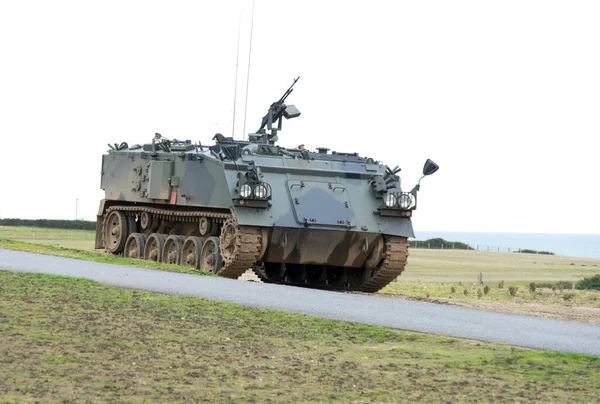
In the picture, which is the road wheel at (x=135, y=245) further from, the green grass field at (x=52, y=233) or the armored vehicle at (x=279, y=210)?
the green grass field at (x=52, y=233)

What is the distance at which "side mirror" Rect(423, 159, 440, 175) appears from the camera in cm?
2436

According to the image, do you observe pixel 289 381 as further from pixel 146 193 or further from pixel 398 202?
pixel 146 193

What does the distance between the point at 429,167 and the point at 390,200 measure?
1.38 meters

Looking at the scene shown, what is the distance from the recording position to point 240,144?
88.6 ft

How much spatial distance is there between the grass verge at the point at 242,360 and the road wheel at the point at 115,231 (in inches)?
619

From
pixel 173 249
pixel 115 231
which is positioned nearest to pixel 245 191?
pixel 173 249

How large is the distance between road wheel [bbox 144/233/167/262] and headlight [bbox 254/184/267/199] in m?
5.21

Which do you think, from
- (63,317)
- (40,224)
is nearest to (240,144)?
(63,317)

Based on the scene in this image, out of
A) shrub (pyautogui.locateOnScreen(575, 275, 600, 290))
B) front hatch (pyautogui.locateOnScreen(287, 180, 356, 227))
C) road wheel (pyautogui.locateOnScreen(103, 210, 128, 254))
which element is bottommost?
shrub (pyautogui.locateOnScreen(575, 275, 600, 290))

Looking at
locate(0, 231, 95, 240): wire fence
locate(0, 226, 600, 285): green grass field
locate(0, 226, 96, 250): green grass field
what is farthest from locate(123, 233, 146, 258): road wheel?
locate(0, 231, 95, 240): wire fence

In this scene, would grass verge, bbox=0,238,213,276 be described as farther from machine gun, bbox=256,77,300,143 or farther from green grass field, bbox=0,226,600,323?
machine gun, bbox=256,77,300,143

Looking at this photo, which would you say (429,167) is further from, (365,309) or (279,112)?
(365,309)

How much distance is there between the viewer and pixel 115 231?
31516mm

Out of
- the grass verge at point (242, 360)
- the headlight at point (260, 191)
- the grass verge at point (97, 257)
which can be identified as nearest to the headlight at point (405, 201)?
the headlight at point (260, 191)
